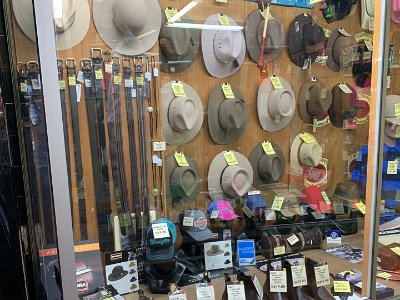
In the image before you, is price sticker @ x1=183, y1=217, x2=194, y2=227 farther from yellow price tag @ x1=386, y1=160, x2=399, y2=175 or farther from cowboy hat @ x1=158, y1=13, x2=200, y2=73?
yellow price tag @ x1=386, y1=160, x2=399, y2=175

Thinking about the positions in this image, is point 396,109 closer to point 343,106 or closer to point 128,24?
point 343,106

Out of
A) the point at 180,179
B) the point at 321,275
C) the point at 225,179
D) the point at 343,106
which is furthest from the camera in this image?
the point at 343,106

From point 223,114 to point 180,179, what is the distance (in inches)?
18.3

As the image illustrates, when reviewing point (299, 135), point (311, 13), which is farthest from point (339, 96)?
point (311, 13)

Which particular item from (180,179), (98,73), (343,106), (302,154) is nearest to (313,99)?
(343,106)

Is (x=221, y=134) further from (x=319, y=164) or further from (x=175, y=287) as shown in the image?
(x=175, y=287)

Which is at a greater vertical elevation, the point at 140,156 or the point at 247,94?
the point at 247,94

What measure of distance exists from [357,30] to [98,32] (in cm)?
179

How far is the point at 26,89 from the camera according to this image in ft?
4.86

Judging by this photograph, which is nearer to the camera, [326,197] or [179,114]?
[179,114]

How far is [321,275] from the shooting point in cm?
176

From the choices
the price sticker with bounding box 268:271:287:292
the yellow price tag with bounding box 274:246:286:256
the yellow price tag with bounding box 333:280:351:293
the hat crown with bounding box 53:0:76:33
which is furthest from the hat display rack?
the yellow price tag with bounding box 333:280:351:293

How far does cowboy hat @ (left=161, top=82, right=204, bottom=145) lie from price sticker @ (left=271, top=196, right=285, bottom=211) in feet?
2.35

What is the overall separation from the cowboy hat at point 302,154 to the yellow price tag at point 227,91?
1.93ft
